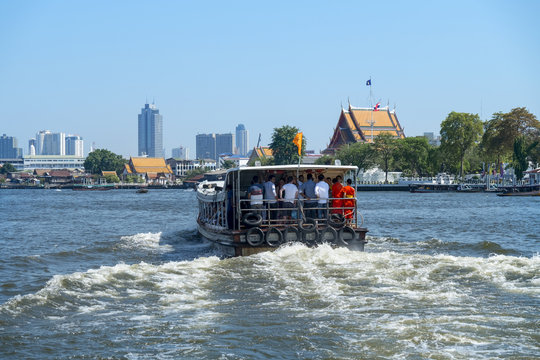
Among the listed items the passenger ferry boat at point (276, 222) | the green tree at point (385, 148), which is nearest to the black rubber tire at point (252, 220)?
the passenger ferry boat at point (276, 222)

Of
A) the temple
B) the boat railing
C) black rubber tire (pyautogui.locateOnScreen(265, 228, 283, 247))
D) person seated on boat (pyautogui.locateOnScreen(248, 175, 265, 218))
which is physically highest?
the temple

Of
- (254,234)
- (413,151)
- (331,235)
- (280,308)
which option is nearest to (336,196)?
(331,235)

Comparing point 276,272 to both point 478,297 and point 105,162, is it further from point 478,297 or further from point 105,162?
point 105,162

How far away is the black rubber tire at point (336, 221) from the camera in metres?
16.2

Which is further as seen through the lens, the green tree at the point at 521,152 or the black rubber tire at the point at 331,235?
the green tree at the point at 521,152

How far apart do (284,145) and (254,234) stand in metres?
84.2

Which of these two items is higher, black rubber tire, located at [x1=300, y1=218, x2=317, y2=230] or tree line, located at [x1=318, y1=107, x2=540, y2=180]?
tree line, located at [x1=318, y1=107, x2=540, y2=180]

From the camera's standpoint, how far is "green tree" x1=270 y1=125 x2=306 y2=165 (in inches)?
3893

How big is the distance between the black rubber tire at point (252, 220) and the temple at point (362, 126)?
10517 cm

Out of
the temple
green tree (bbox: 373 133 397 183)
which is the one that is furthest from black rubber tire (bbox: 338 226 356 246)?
the temple

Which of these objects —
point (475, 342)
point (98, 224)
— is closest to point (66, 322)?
point (475, 342)

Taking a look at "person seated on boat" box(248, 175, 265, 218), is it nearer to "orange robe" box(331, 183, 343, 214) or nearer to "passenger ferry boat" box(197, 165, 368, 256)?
"passenger ferry boat" box(197, 165, 368, 256)

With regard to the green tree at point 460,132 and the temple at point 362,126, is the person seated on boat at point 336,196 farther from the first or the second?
the temple at point 362,126

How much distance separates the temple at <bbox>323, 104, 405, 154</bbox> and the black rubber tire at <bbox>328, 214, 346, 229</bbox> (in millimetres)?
104401
